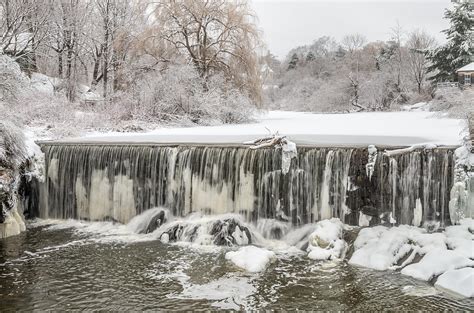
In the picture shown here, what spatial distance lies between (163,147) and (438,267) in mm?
6227

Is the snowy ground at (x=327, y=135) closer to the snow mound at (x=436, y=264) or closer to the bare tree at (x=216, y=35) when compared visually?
the snow mound at (x=436, y=264)

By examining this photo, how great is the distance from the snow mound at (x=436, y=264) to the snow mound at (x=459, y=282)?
197 millimetres

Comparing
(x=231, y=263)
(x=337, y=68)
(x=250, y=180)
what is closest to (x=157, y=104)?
(x=250, y=180)

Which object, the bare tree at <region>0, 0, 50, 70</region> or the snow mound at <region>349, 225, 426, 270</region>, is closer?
the snow mound at <region>349, 225, 426, 270</region>

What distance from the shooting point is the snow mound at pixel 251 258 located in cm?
729

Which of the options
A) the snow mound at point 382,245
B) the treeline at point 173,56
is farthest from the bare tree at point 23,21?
the snow mound at point 382,245

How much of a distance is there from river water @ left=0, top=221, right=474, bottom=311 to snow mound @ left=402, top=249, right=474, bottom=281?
0.18m

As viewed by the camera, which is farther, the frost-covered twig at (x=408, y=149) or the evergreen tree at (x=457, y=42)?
the evergreen tree at (x=457, y=42)

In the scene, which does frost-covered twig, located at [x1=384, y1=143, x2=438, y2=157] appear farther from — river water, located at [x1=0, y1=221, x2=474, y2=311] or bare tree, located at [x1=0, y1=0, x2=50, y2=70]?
bare tree, located at [x1=0, y1=0, x2=50, y2=70]

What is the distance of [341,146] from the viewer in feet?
31.6

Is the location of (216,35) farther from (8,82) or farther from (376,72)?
(376,72)

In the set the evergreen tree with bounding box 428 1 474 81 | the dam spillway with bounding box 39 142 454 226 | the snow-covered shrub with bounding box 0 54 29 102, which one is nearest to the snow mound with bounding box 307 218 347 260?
the dam spillway with bounding box 39 142 454 226

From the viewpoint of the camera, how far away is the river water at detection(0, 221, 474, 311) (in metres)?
6.03

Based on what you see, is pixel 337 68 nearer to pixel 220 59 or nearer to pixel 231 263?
pixel 220 59
